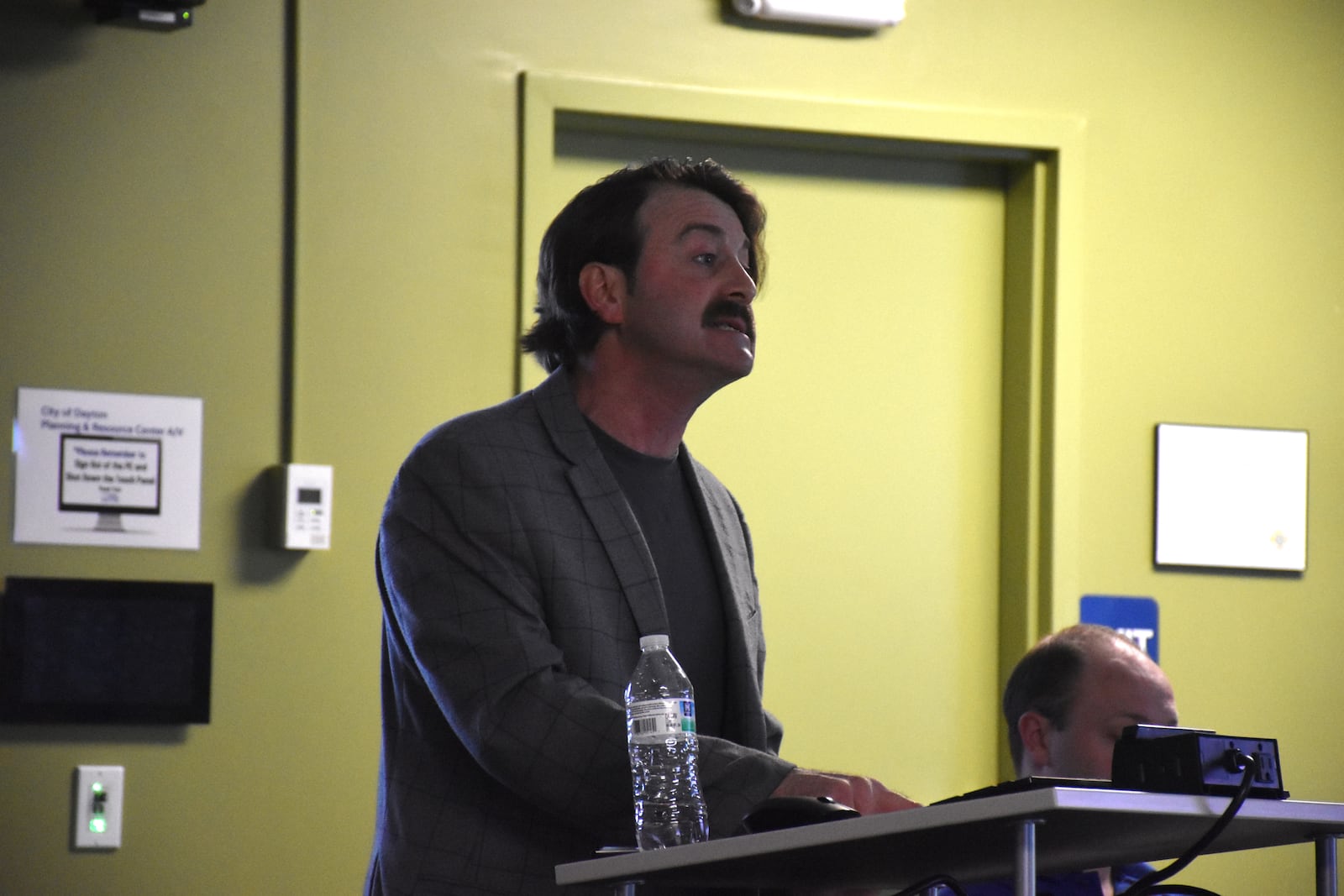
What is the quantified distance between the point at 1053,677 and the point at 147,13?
209 centimetres

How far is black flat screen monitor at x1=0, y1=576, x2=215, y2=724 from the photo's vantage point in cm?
334

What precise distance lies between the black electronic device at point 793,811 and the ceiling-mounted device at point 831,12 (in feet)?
7.49

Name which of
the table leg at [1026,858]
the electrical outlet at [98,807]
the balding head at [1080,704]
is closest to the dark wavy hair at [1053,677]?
the balding head at [1080,704]

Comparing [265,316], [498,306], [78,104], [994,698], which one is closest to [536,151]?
[498,306]

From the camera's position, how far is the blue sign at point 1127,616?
4047 millimetres

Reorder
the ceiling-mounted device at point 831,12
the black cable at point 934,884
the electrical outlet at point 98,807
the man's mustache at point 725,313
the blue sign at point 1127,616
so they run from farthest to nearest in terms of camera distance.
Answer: the blue sign at point 1127,616
the ceiling-mounted device at point 831,12
the electrical outlet at point 98,807
the man's mustache at point 725,313
the black cable at point 934,884

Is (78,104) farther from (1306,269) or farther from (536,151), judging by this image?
(1306,269)

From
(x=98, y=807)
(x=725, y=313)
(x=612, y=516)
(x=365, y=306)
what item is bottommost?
(x=98, y=807)

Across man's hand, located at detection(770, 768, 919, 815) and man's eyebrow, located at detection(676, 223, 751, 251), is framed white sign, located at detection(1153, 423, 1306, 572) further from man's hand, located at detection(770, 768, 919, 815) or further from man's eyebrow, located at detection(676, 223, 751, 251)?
man's hand, located at detection(770, 768, 919, 815)

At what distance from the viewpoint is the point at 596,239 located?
2781mm

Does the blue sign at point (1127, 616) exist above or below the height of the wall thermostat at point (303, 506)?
below

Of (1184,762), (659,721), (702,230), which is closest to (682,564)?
(702,230)

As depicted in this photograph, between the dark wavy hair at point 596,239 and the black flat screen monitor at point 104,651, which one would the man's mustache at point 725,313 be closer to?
the dark wavy hair at point 596,239

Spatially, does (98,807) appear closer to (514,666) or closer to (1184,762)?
(514,666)
